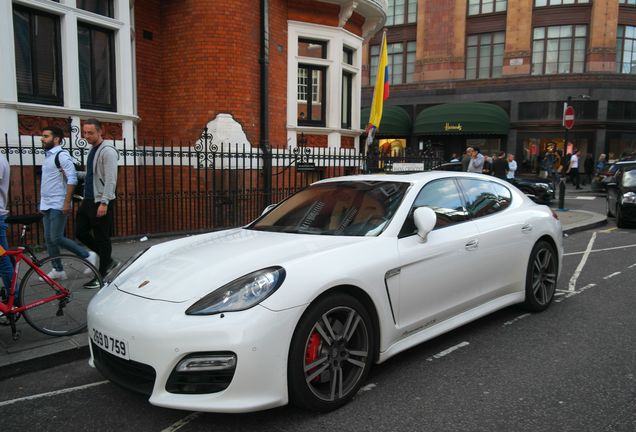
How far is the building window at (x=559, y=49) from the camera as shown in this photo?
1102 inches

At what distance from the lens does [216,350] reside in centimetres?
273

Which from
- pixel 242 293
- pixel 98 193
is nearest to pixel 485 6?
pixel 98 193

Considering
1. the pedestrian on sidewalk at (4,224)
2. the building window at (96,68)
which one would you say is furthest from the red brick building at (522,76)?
the pedestrian on sidewalk at (4,224)

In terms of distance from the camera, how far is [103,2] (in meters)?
9.66

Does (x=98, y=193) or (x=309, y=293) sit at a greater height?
(x=98, y=193)

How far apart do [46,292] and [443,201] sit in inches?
146

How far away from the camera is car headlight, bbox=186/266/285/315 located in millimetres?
2859

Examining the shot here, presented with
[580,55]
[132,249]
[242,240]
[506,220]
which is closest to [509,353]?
[506,220]

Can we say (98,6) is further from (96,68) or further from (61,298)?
(61,298)

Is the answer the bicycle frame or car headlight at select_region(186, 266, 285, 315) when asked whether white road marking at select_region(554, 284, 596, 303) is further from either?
the bicycle frame

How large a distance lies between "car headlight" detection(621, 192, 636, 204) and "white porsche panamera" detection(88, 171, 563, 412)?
854 centimetres

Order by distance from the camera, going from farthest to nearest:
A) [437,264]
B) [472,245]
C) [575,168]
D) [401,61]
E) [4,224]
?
1. [401,61]
2. [575,168]
3. [4,224]
4. [472,245]
5. [437,264]

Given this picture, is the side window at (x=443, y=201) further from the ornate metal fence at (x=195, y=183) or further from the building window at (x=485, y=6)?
the building window at (x=485, y=6)

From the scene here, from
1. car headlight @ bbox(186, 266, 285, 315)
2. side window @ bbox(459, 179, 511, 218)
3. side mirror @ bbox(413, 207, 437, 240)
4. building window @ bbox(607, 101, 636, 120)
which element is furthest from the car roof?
building window @ bbox(607, 101, 636, 120)
